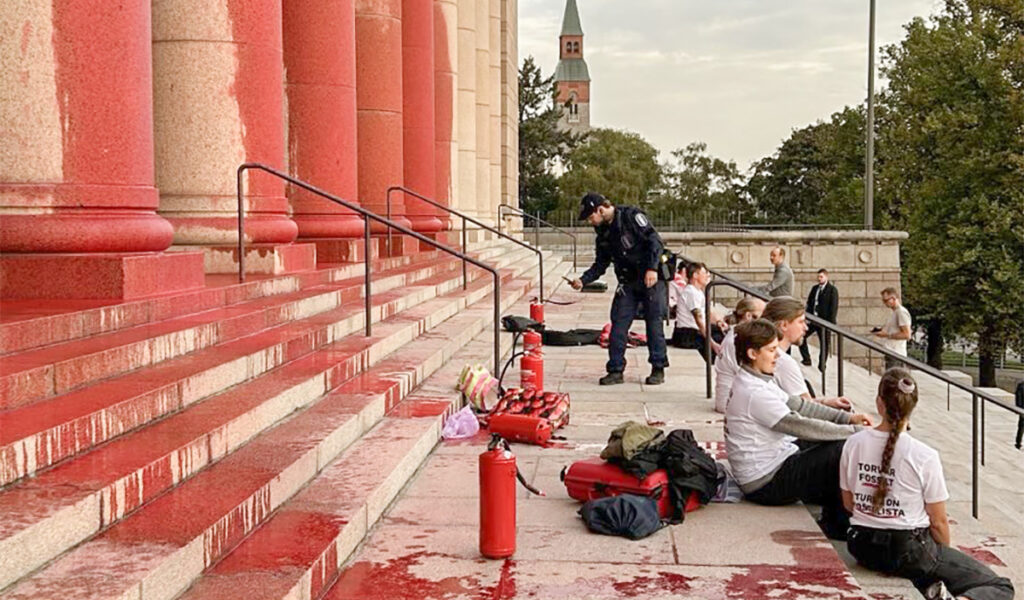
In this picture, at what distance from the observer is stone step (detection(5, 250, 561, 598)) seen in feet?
13.1

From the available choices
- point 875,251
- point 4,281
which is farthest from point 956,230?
point 4,281

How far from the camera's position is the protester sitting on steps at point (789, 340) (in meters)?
7.59

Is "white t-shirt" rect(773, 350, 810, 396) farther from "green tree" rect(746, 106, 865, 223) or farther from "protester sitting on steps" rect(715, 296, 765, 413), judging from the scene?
"green tree" rect(746, 106, 865, 223)

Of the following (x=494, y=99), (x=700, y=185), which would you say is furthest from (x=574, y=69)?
(x=494, y=99)

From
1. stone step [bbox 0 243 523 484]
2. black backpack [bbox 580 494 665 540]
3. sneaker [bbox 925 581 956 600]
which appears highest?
stone step [bbox 0 243 523 484]

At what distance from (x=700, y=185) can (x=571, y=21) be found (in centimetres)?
6020

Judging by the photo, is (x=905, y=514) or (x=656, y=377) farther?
(x=656, y=377)

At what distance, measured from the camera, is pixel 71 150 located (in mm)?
7094

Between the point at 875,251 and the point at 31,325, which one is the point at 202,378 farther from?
the point at 875,251

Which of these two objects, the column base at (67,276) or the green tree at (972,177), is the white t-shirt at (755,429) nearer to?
the column base at (67,276)

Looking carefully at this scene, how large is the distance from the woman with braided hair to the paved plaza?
13cm

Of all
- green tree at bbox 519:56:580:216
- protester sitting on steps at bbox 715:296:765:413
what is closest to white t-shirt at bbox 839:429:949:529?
protester sitting on steps at bbox 715:296:765:413

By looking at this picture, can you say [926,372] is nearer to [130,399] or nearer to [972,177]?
[130,399]

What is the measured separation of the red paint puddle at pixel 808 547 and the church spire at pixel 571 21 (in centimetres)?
14768
